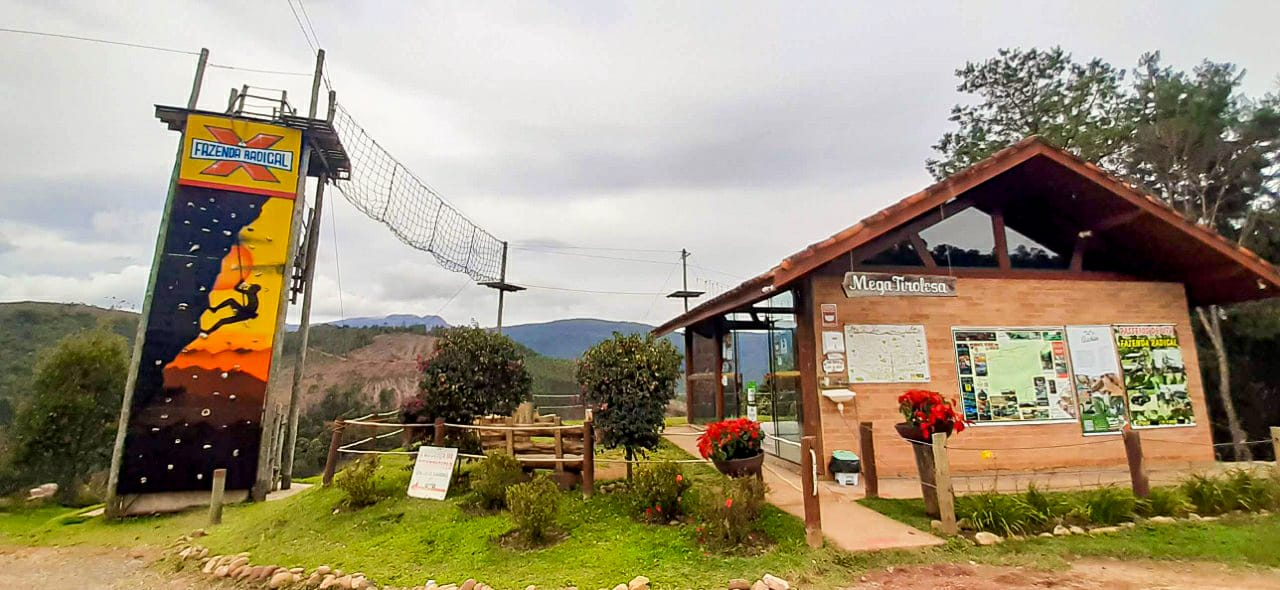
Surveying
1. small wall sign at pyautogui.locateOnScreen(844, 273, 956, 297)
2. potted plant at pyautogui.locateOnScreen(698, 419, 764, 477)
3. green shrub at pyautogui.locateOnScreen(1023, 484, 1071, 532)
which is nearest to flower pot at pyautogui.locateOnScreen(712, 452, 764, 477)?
potted plant at pyautogui.locateOnScreen(698, 419, 764, 477)

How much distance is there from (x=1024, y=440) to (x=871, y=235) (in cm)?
413

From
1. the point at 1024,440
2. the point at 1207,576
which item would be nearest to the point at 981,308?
the point at 1024,440

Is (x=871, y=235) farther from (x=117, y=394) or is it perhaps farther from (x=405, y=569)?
(x=117, y=394)

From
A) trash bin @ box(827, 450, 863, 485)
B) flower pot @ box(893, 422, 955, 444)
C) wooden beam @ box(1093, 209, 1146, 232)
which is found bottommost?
trash bin @ box(827, 450, 863, 485)

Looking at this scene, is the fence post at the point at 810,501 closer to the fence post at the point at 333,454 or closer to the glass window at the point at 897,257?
the glass window at the point at 897,257

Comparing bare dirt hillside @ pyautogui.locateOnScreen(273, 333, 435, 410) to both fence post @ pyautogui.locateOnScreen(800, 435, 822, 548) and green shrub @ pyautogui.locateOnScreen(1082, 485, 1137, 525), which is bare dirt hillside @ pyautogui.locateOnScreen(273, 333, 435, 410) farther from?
green shrub @ pyautogui.locateOnScreen(1082, 485, 1137, 525)

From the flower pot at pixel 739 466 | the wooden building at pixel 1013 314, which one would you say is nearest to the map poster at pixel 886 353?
the wooden building at pixel 1013 314

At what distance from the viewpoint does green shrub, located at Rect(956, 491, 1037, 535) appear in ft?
17.6

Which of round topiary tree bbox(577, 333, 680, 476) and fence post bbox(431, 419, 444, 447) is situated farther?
fence post bbox(431, 419, 444, 447)

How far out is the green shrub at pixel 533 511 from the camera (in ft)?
17.9

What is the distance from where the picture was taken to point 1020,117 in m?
19.0

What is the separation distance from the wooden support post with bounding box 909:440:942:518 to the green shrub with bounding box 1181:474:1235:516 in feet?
9.64

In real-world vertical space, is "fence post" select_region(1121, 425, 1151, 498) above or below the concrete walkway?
above

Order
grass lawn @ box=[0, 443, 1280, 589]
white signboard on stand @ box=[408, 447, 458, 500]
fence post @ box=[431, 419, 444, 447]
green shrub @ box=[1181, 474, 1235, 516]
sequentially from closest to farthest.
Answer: grass lawn @ box=[0, 443, 1280, 589], green shrub @ box=[1181, 474, 1235, 516], white signboard on stand @ box=[408, 447, 458, 500], fence post @ box=[431, 419, 444, 447]
